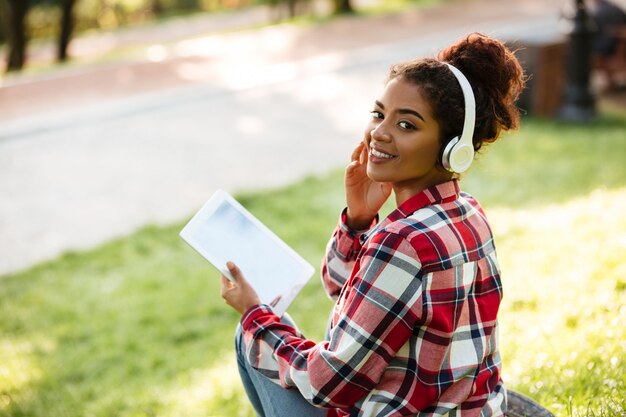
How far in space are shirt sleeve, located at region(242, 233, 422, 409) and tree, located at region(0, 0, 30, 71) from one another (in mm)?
15613

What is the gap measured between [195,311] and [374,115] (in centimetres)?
317

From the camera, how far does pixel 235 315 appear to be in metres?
4.84

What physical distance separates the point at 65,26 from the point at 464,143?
1657 centimetres

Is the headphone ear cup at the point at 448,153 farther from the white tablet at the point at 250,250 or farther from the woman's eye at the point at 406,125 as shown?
the white tablet at the point at 250,250

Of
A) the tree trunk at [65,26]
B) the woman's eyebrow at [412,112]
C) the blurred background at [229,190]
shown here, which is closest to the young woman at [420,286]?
the woman's eyebrow at [412,112]

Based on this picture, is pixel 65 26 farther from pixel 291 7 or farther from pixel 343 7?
pixel 343 7

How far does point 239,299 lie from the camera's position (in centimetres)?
208

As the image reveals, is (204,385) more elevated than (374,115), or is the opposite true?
(374,115)

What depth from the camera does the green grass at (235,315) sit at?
309 cm

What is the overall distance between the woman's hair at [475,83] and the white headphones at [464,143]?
24 millimetres

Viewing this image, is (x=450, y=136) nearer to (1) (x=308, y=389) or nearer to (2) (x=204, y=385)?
(1) (x=308, y=389)

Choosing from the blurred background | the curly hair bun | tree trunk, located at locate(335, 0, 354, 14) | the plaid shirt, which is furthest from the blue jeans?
tree trunk, located at locate(335, 0, 354, 14)

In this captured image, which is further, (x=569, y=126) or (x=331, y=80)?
(x=331, y=80)

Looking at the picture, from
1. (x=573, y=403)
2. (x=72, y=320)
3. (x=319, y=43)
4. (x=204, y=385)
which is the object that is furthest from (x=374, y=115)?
(x=319, y=43)
